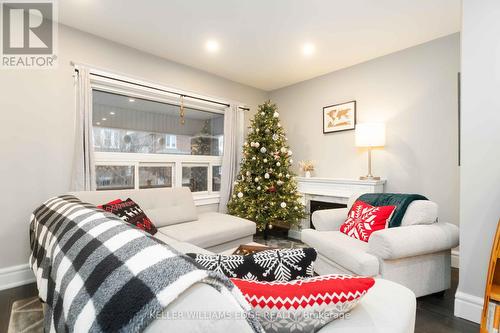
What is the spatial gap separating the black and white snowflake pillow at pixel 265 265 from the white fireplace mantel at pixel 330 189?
2.69 metres

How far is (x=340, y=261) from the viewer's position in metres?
2.08

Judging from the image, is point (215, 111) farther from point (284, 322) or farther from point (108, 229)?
point (284, 322)

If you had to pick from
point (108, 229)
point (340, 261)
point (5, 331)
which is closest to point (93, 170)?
point (5, 331)

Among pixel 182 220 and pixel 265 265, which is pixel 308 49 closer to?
pixel 182 220

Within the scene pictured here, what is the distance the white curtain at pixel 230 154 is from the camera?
409cm

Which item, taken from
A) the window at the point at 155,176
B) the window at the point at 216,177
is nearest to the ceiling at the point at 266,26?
the window at the point at 155,176

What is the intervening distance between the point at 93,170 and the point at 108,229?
7.56ft

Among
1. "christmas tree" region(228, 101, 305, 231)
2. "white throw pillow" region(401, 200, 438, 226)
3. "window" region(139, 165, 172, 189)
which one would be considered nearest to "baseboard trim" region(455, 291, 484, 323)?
"white throw pillow" region(401, 200, 438, 226)

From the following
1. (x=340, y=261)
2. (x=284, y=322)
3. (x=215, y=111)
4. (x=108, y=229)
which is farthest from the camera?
(x=215, y=111)

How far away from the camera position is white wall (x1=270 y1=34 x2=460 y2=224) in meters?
2.89

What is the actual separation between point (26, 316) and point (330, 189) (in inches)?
136

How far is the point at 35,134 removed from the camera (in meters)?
2.53

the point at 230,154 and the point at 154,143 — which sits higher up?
the point at 154,143

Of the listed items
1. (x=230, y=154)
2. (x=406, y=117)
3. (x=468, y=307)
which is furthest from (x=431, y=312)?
(x=230, y=154)
